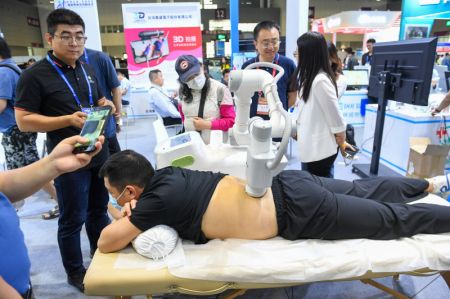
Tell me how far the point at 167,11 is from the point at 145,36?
2.20ft

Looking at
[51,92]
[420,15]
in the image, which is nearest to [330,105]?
[51,92]

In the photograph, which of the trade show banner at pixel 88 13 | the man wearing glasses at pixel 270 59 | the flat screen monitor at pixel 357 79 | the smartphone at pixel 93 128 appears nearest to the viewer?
the smartphone at pixel 93 128

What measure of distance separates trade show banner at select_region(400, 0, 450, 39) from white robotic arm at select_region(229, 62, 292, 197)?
5104 millimetres

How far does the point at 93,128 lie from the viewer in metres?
1.20

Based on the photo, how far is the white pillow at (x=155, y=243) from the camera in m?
1.24

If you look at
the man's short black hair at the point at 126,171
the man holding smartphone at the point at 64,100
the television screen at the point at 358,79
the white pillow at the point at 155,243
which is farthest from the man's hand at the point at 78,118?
the television screen at the point at 358,79

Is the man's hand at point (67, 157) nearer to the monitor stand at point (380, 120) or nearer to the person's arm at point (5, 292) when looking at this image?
the person's arm at point (5, 292)

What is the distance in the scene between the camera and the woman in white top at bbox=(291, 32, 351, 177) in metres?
1.78

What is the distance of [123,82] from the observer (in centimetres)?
596

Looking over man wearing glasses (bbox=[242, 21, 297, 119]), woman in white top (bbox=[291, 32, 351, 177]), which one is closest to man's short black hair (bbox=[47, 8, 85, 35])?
man wearing glasses (bbox=[242, 21, 297, 119])

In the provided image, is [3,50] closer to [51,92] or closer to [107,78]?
[107,78]

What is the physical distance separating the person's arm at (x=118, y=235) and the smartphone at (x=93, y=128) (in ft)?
1.13

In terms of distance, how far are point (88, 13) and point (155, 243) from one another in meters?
2.71

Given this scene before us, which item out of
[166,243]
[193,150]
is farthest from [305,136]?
[166,243]
